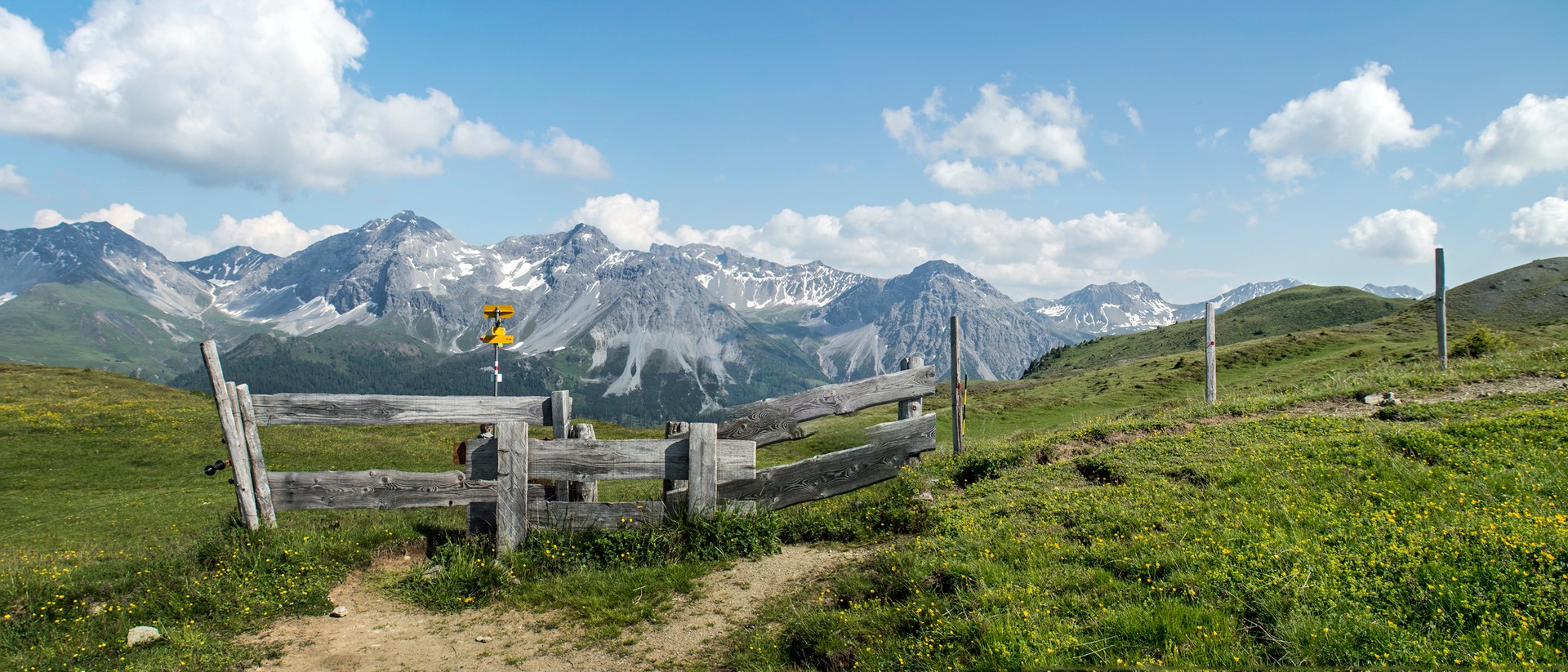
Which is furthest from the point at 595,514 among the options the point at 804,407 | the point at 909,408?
the point at 909,408

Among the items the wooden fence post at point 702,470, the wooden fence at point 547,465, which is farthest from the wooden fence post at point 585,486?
the wooden fence post at point 702,470

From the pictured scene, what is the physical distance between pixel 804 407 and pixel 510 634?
16.9 ft

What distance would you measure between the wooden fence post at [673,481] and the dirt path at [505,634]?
57.7 inches

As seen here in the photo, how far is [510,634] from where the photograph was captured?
26.5 feet

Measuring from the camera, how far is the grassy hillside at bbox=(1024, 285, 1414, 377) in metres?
134

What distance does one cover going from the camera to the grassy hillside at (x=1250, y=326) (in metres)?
134

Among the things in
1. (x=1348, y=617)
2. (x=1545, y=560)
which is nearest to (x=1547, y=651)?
(x=1348, y=617)

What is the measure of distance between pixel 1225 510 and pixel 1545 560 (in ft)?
8.89

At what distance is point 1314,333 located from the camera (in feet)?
157

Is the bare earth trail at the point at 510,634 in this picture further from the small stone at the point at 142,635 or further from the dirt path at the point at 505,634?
the small stone at the point at 142,635

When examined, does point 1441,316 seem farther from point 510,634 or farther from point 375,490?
point 375,490

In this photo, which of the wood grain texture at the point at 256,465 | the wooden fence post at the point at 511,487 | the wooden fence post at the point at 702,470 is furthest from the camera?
the wood grain texture at the point at 256,465

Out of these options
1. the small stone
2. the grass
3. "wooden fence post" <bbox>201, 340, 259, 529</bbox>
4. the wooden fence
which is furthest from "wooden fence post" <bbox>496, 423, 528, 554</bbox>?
the grass

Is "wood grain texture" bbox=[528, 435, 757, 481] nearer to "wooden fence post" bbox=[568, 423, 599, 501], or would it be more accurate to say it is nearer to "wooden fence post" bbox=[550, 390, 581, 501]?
"wooden fence post" bbox=[550, 390, 581, 501]
